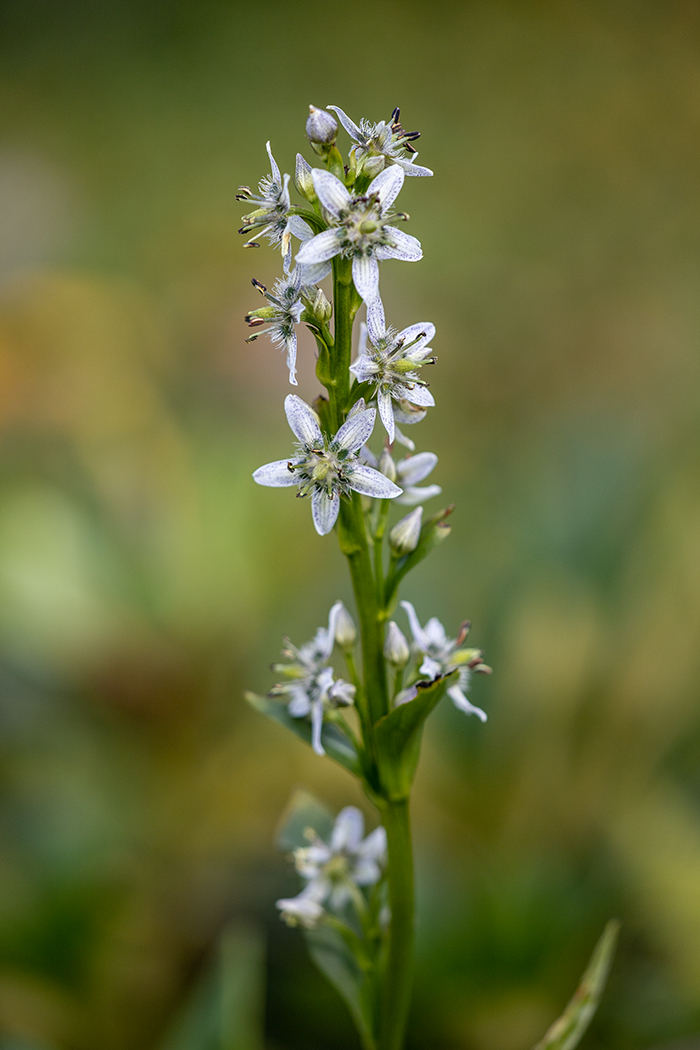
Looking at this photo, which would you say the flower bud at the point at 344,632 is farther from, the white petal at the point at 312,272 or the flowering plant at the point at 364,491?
the white petal at the point at 312,272

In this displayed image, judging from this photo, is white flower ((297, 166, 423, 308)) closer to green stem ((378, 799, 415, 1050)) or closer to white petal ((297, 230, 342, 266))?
white petal ((297, 230, 342, 266))

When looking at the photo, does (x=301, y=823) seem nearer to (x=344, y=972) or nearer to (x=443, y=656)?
(x=344, y=972)

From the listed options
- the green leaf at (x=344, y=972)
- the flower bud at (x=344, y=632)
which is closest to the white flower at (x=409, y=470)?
the flower bud at (x=344, y=632)

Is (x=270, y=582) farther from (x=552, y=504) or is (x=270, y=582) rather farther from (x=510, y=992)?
(x=510, y=992)

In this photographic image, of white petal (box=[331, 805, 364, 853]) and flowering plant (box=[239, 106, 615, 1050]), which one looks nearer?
flowering plant (box=[239, 106, 615, 1050])

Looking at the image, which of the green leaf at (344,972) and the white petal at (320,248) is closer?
the white petal at (320,248)

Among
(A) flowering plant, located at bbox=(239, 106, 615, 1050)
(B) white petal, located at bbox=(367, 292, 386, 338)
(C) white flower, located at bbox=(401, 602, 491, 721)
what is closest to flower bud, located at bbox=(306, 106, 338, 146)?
(A) flowering plant, located at bbox=(239, 106, 615, 1050)
